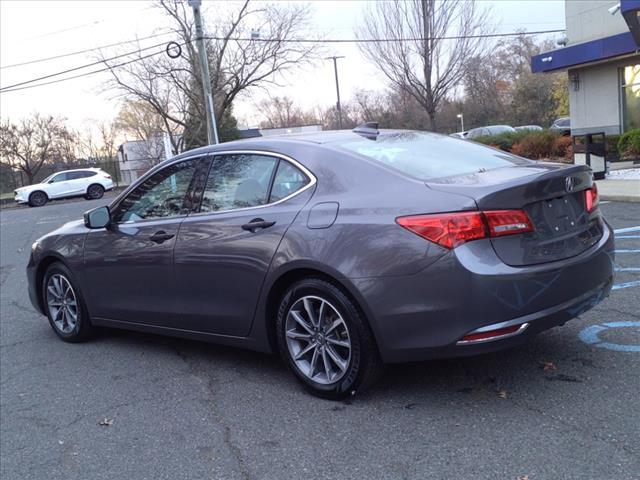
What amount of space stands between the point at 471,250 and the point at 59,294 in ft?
13.3

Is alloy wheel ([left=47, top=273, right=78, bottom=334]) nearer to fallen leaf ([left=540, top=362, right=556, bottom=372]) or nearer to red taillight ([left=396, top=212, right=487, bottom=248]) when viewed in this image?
red taillight ([left=396, top=212, right=487, bottom=248])

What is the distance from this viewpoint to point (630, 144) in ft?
56.3

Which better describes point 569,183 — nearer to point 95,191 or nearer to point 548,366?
point 548,366

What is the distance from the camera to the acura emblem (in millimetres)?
3648

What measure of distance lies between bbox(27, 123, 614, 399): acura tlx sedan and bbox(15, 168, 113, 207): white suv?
2910 centimetres

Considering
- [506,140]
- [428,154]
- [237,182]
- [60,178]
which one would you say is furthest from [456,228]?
[60,178]

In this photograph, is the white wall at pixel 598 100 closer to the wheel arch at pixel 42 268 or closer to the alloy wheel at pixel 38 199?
the wheel arch at pixel 42 268

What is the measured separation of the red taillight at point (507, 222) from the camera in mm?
3275

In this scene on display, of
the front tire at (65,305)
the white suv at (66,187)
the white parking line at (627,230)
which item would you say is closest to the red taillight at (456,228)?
the front tire at (65,305)

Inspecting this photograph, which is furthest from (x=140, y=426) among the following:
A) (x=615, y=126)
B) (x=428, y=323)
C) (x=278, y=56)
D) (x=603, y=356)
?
(x=278, y=56)

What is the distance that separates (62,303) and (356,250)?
342 centimetres

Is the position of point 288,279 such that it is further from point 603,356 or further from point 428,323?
point 603,356

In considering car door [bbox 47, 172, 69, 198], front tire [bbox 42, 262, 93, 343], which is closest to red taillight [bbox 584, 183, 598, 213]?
front tire [bbox 42, 262, 93, 343]

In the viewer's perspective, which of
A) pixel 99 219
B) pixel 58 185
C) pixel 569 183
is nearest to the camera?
pixel 569 183
